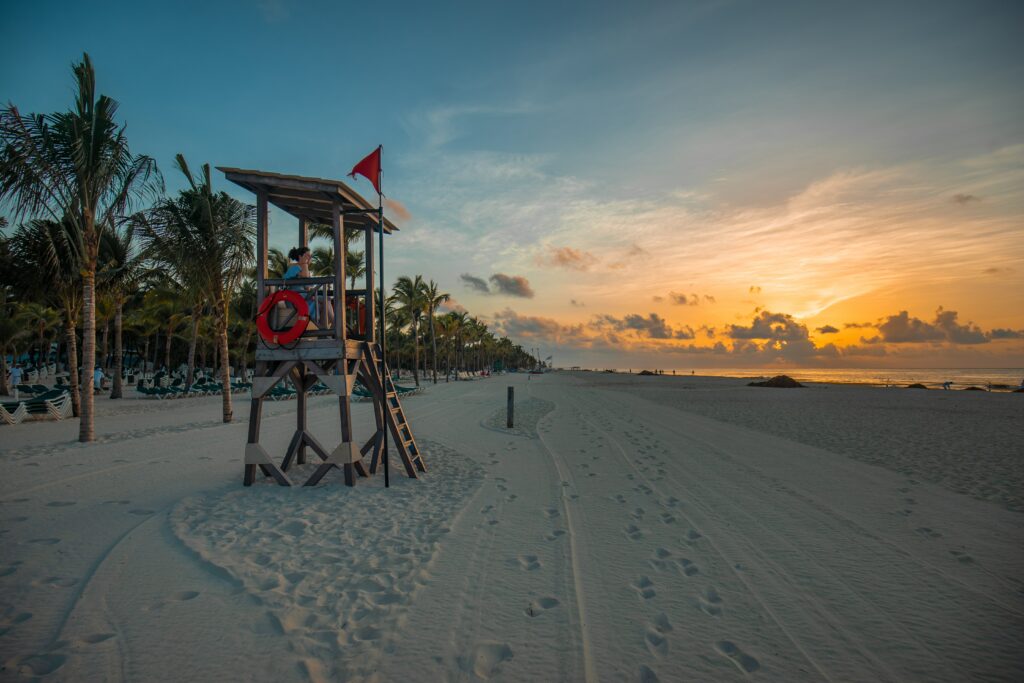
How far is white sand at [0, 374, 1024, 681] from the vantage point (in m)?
3.09

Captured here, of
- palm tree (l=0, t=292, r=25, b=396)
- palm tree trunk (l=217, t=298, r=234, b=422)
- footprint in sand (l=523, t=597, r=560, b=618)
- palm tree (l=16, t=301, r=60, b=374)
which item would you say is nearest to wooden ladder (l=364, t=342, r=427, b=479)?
footprint in sand (l=523, t=597, r=560, b=618)

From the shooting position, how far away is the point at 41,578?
4.11 meters

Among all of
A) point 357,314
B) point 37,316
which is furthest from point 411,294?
point 357,314

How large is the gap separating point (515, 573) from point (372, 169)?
5.93 meters

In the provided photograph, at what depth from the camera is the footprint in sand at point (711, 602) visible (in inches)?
146

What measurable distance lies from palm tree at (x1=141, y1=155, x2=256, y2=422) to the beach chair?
6.40 m

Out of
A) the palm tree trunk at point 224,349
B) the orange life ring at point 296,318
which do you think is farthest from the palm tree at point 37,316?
the orange life ring at point 296,318

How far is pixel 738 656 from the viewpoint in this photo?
3.14 metres

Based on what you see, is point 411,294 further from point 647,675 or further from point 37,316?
point 647,675

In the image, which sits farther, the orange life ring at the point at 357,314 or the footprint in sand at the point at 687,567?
the orange life ring at the point at 357,314

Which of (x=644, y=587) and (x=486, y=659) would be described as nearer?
(x=486, y=659)

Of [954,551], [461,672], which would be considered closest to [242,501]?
[461,672]

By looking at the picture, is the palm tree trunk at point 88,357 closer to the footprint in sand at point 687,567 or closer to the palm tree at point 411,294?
the footprint in sand at point 687,567

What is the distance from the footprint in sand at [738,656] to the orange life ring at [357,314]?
6624 millimetres
